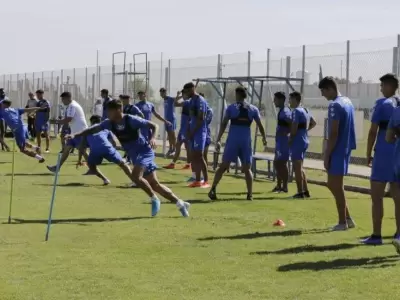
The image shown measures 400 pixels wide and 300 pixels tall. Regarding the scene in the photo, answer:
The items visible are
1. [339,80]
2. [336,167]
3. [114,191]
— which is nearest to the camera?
[336,167]

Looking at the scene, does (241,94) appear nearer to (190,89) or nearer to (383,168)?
(190,89)

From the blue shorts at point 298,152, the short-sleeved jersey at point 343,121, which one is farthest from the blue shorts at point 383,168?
the blue shorts at point 298,152

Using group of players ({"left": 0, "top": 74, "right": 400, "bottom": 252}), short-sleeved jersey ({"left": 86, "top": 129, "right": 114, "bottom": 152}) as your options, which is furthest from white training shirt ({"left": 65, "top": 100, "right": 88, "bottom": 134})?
short-sleeved jersey ({"left": 86, "top": 129, "right": 114, "bottom": 152})

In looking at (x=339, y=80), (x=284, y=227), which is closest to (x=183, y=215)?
(x=284, y=227)

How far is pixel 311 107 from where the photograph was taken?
85.5 feet

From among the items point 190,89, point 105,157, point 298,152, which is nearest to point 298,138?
point 298,152

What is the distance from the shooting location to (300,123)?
55.0ft

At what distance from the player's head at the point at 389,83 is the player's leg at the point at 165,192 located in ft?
13.1

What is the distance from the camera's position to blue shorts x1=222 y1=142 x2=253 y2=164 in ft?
51.9

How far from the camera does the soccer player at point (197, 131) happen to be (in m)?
17.8

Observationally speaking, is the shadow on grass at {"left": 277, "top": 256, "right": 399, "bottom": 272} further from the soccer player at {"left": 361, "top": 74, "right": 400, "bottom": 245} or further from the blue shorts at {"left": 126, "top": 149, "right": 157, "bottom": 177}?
the blue shorts at {"left": 126, "top": 149, "right": 157, "bottom": 177}

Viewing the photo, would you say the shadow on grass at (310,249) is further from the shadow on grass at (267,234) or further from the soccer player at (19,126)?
the soccer player at (19,126)

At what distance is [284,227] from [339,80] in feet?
38.1

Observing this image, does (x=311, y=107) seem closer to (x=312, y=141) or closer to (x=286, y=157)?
(x=312, y=141)
